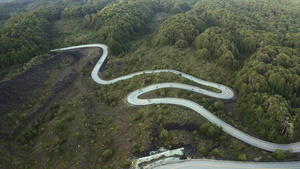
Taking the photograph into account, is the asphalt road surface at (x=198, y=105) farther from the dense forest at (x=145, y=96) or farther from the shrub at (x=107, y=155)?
the shrub at (x=107, y=155)


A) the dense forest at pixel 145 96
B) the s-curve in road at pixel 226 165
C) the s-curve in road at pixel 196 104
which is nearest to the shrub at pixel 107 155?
the dense forest at pixel 145 96

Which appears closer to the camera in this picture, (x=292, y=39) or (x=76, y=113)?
(x=76, y=113)

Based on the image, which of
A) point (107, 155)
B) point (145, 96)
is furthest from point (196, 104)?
point (107, 155)

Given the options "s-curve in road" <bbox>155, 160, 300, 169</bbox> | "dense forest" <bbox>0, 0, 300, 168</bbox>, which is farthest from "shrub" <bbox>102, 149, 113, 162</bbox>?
"s-curve in road" <bbox>155, 160, 300, 169</bbox>

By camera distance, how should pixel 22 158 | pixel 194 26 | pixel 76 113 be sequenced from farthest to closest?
pixel 194 26
pixel 76 113
pixel 22 158

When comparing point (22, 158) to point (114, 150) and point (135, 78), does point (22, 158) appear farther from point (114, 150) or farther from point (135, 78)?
point (135, 78)

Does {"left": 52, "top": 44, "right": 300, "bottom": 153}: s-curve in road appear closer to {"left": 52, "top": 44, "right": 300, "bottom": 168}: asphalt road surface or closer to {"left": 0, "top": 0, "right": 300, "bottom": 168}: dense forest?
{"left": 52, "top": 44, "right": 300, "bottom": 168}: asphalt road surface

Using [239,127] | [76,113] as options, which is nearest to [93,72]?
[76,113]

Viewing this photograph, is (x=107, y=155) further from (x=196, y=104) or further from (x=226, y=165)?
(x=196, y=104)
